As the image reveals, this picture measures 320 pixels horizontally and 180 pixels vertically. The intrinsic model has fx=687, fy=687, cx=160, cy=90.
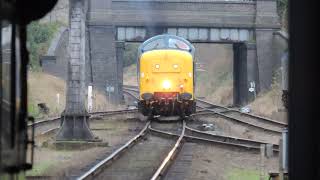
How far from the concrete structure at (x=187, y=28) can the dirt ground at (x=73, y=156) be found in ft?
72.9

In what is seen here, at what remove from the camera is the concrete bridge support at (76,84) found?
57.8 feet

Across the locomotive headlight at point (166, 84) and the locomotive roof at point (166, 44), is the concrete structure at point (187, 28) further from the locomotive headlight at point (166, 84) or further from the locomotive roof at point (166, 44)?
the locomotive headlight at point (166, 84)

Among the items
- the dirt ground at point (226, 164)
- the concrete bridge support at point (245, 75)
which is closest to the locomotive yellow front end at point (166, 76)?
the dirt ground at point (226, 164)

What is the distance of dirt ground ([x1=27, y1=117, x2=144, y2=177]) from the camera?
13.1 meters

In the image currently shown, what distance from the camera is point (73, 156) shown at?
15906 mm

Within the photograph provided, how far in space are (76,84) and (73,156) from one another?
2.64 metres

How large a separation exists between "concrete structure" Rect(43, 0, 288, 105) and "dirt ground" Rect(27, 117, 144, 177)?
72.9 feet

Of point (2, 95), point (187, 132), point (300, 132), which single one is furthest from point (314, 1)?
point (187, 132)

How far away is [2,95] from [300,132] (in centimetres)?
138

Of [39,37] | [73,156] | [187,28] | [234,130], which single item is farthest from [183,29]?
[73,156]

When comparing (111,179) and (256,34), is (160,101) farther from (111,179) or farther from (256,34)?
(256,34)

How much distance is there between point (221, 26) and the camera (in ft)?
151

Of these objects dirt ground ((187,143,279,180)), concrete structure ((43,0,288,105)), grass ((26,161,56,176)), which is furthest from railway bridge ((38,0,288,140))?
grass ((26,161,56,176))

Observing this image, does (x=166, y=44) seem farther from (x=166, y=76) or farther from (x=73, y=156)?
(x=73, y=156)
